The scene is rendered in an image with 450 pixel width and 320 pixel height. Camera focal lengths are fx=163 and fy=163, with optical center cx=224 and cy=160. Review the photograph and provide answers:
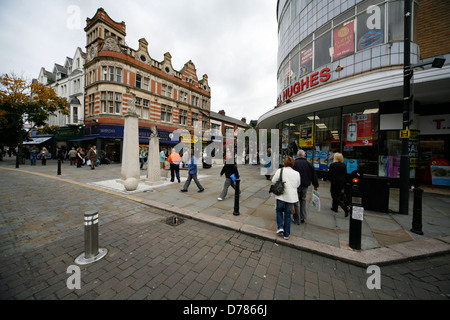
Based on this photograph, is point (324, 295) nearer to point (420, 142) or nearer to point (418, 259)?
point (418, 259)

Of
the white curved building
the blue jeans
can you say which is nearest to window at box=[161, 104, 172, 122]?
the white curved building

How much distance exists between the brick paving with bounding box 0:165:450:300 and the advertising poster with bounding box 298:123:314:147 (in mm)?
8057

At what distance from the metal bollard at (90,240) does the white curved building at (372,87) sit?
384 inches

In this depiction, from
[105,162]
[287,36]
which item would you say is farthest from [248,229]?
[105,162]

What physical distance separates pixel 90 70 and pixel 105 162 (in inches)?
452

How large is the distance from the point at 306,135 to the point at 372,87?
439 centimetres

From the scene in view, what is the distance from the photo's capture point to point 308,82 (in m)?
10.5

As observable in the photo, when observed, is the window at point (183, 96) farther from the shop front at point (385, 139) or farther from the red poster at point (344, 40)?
the shop front at point (385, 139)

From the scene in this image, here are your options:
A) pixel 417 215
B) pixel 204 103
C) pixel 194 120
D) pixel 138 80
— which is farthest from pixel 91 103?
pixel 417 215

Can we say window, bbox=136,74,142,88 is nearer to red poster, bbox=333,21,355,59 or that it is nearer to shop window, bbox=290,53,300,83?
shop window, bbox=290,53,300,83

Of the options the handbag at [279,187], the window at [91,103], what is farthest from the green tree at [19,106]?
the handbag at [279,187]

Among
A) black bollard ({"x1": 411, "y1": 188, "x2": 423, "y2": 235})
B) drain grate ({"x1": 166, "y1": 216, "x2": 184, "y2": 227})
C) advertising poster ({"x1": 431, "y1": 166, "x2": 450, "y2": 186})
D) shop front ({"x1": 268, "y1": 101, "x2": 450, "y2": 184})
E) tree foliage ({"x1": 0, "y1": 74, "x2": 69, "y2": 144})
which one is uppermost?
tree foliage ({"x1": 0, "y1": 74, "x2": 69, "y2": 144})

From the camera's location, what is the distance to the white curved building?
7.34 metres

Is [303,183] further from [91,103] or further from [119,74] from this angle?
[91,103]
